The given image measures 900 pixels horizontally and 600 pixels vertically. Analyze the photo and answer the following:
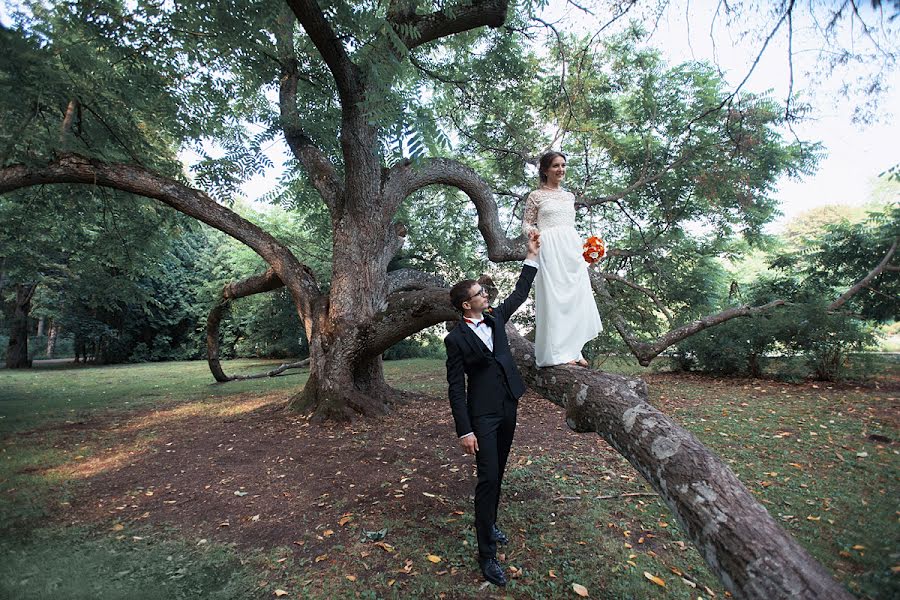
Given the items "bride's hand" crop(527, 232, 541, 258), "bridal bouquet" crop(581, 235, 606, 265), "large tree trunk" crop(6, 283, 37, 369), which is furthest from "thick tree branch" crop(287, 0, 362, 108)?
"large tree trunk" crop(6, 283, 37, 369)

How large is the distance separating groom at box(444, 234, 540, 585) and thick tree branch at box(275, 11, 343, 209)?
5845 millimetres

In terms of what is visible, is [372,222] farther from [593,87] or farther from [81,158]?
[593,87]

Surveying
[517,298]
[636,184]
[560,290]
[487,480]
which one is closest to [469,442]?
[487,480]

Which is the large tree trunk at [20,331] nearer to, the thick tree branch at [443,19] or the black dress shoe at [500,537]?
the thick tree branch at [443,19]

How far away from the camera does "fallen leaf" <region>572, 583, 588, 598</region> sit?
3.22 metres

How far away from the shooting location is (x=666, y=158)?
35.9 ft

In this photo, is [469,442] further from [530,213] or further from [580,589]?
[530,213]

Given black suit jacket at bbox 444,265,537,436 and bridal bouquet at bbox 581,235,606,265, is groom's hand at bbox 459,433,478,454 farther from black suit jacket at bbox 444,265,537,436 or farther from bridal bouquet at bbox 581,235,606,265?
bridal bouquet at bbox 581,235,606,265

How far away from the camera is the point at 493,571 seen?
3.36 m

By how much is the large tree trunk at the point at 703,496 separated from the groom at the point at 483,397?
0.58 meters

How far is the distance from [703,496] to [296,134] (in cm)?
906

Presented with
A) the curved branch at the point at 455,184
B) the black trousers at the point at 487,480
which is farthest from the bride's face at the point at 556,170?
the curved branch at the point at 455,184

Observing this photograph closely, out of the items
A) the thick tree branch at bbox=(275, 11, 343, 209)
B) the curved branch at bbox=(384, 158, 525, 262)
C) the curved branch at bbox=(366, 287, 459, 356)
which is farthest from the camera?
the curved branch at bbox=(384, 158, 525, 262)

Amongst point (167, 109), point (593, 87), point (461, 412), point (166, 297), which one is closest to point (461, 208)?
point (593, 87)
